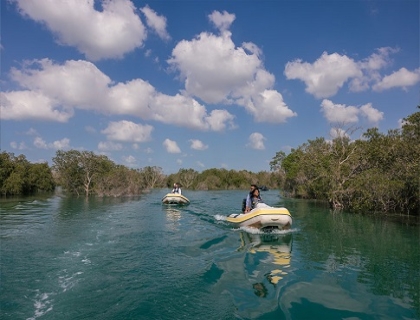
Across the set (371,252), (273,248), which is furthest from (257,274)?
(371,252)

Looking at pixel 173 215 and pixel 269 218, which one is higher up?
pixel 269 218

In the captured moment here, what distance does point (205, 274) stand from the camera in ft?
24.4

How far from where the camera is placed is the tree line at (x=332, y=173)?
772 inches

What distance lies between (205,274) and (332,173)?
19.3 metres

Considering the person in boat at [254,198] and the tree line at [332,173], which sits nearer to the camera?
the person in boat at [254,198]

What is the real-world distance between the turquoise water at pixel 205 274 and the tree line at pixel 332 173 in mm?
7439

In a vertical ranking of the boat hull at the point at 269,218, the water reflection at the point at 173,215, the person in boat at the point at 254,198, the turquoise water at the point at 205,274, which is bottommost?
the turquoise water at the point at 205,274

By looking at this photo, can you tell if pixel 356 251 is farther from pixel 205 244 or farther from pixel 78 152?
pixel 78 152

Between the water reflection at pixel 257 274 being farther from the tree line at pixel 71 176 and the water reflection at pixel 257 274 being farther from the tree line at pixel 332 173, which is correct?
the tree line at pixel 71 176

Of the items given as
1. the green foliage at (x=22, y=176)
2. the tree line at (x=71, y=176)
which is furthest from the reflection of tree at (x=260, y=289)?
the green foliage at (x=22, y=176)

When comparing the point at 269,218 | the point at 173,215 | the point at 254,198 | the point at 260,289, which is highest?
the point at 254,198

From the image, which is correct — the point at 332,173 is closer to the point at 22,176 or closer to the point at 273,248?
the point at 273,248

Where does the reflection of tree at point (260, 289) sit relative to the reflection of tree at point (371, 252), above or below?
below

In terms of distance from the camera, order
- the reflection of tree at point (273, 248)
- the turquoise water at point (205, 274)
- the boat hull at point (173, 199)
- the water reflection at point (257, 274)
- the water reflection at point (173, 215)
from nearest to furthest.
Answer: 1. the turquoise water at point (205, 274)
2. the water reflection at point (257, 274)
3. the reflection of tree at point (273, 248)
4. the water reflection at point (173, 215)
5. the boat hull at point (173, 199)
